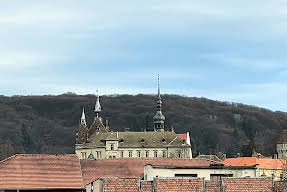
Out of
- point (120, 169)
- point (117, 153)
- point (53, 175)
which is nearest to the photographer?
point (53, 175)

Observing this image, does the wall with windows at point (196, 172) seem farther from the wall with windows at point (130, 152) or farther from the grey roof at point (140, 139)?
the grey roof at point (140, 139)

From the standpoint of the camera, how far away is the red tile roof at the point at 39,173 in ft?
184

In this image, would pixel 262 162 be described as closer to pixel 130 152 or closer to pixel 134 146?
pixel 134 146

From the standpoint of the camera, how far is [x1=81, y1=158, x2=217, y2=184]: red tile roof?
6107 cm

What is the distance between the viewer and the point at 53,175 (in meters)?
58.1

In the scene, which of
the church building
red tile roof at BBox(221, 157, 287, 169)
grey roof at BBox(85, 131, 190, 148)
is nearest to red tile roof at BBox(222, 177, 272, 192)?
red tile roof at BBox(221, 157, 287, 169)

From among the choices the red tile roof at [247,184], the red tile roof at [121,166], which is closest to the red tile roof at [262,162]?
the red tile roof at [121,166]

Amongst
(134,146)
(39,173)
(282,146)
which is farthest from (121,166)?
(282,146)

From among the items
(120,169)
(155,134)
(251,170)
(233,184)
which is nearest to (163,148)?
(155,134)

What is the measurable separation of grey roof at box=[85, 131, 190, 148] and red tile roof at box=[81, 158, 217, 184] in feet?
167

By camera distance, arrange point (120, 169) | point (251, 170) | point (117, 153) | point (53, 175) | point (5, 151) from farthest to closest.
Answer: point (5, 151) → point (117, 153) → point (120, 169) → point (53, 175) → point (251, 170)

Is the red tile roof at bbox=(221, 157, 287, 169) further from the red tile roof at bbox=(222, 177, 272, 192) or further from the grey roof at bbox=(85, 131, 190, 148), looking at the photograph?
the red tile roof at bbox=(222, 177, 272, 192)

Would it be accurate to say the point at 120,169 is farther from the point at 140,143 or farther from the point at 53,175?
the point at 140,143

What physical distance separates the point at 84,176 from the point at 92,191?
16.0 meters
